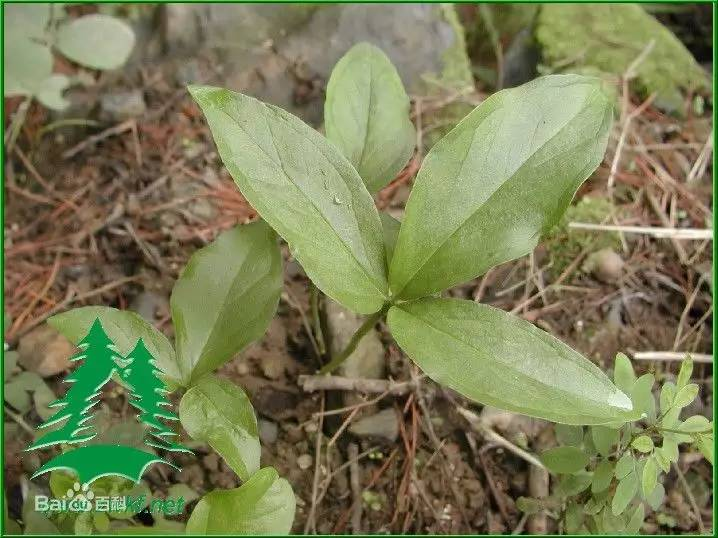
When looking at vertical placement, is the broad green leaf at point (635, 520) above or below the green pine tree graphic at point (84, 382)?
below

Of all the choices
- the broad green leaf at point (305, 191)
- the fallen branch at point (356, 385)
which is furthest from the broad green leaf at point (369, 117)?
the fallen branch at point (356, 385)

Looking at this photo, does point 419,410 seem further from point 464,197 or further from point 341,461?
point 464,197

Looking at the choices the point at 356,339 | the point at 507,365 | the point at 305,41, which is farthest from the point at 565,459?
the point at 305,41

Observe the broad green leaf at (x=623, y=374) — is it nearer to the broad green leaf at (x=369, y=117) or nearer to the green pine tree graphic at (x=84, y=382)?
the broad green leaf at (x=369, y=117)

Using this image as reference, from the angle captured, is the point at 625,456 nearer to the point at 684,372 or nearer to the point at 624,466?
the point at 624,466

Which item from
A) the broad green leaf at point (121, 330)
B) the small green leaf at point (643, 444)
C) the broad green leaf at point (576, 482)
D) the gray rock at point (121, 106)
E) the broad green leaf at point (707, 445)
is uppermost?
the gray rock at point (121, 106)

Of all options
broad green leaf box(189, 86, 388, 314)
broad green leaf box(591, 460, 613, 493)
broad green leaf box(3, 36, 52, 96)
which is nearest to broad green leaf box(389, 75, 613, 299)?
broad green leaf box(189, 86, 388, 314)
